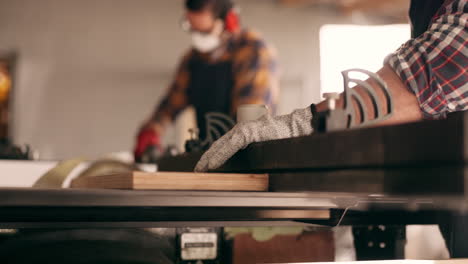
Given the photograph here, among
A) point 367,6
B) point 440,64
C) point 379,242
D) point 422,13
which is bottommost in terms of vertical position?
point 379,242

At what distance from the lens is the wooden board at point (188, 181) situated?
85 centimetres

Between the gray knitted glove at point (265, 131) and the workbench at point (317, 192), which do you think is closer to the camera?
the workbench at point (317, 192)

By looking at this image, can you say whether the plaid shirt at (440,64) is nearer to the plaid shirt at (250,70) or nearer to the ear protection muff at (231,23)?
the plaid shirt at (250,70)

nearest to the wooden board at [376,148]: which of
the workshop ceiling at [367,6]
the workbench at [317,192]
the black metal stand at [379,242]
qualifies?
the workbench at [317,192]

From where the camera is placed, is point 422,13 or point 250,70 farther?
point 250,70

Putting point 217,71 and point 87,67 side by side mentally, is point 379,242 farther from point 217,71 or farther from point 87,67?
point 87,67

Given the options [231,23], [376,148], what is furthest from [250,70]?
[376,148]

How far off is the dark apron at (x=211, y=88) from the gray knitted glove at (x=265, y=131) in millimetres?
2571

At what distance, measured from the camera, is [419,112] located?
3.04ft

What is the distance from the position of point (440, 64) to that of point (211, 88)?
111 inches

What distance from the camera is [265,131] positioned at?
2.97ft

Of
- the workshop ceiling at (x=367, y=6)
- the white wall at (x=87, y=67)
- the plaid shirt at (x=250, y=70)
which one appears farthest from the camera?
the workshop ceiling at (x=367, y=6)

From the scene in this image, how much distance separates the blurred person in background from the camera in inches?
136

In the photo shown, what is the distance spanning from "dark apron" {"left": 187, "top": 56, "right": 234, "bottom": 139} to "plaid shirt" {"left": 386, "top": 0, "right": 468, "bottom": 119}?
8.70ft
